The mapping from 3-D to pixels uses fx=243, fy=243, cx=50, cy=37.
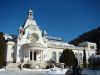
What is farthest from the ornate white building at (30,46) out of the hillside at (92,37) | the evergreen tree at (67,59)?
the hillside at (92,37)

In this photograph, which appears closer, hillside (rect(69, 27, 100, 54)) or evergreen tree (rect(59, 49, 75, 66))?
evergreen tree (rect(59, 49, 75, 66))

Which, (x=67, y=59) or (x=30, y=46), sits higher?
(x=30, y=46)

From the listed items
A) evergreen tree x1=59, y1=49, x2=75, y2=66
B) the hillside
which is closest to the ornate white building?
evergreen tree x1=59, y1=49, x2=75, y2=66

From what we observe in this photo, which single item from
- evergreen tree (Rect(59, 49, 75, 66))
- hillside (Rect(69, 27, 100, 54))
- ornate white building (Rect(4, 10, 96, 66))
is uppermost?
hillside (Rect(69, 27, 100, 54))

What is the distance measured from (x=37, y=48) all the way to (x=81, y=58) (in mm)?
16987

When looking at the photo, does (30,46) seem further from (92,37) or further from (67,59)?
(92,37)

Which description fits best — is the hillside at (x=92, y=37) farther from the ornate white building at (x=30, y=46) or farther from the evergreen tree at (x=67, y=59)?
the ornate white building at (x=30, y=46)

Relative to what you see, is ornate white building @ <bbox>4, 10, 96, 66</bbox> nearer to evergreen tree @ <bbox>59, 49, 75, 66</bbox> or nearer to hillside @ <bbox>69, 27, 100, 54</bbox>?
evergreen tree @ <bbox>59, 49, 75, 66</bbox>

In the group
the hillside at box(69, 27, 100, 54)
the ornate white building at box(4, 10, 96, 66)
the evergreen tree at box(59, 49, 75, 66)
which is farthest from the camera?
the hillside at box(69, 27, 100, 54)

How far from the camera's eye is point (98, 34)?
8856cm

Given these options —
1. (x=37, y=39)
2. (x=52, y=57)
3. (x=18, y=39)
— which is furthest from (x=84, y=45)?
(x=18, y=39)

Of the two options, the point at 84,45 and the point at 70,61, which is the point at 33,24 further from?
the point at 84,45

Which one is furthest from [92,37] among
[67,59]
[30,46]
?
[30,46]

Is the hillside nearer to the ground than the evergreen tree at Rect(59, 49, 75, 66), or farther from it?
farther from it
